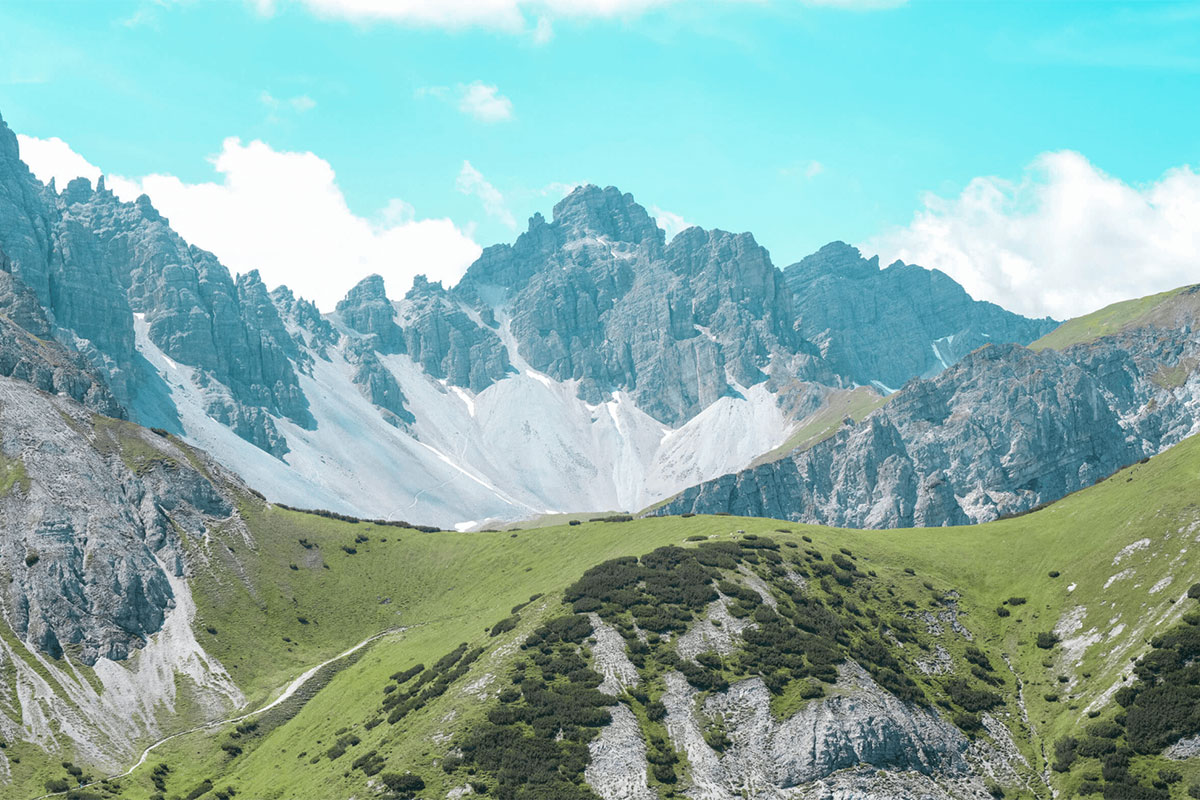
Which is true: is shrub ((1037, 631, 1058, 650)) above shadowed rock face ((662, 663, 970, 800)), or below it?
above

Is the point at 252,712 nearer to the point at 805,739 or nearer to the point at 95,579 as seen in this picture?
the point at 95,579

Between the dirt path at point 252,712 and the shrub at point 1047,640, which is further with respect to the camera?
the dirt path at point 252,712

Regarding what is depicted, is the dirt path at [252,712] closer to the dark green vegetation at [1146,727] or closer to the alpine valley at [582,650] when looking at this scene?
the alpine valley at [582,650]

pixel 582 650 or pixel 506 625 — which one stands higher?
pixel 506 625

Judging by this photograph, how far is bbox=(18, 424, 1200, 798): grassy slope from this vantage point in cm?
10506

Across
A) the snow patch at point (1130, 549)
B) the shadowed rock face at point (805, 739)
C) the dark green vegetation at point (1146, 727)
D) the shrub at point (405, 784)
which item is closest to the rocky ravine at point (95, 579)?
the shrub at point (405, 784)

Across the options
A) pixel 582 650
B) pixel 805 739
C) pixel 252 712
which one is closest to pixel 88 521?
pixel 252 712

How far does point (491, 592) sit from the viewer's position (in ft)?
547

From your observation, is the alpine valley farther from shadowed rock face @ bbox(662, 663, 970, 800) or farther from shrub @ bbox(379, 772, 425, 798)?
shrub @ bbox(379, 772, 425, 798)

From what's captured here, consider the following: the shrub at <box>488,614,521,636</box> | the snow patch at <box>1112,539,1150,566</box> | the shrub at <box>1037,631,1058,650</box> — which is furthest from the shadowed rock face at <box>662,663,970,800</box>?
the snow patch at <box>1112,539,1150,566</box>

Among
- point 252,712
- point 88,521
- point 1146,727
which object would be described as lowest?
point 1146,727

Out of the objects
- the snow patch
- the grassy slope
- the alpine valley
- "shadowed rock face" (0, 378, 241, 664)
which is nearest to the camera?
the alpine valley

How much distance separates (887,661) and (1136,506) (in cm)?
4517

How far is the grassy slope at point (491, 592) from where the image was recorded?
10506 centimetres
